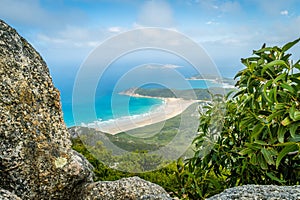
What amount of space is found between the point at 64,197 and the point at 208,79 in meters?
1.70

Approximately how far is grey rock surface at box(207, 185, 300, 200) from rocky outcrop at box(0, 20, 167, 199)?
0.70 metres

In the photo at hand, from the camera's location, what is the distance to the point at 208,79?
11.1 feet

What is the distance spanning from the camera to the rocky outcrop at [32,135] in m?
2.90

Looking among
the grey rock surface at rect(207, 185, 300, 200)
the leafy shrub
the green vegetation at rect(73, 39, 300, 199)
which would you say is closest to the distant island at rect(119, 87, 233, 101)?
the green vegetation at rect(73, 39, 300, 199)

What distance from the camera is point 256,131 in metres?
2.63

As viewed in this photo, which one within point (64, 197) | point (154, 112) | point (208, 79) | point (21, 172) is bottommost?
point (64, 197)

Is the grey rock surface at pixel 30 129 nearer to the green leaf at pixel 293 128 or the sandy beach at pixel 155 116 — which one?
the sandy beach at pixel 155 116

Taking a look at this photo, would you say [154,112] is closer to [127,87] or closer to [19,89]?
[127,87]

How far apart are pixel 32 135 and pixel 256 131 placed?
178cm

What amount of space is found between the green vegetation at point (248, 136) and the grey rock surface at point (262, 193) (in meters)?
0.23

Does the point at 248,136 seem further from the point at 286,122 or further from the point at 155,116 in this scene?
the point at 155,116

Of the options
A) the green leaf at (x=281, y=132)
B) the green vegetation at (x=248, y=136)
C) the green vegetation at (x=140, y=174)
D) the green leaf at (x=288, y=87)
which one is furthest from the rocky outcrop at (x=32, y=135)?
the green leaf at (x=288, y=87)

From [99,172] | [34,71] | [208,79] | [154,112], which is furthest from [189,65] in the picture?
[99,172]

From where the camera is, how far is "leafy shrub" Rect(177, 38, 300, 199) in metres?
2.52
